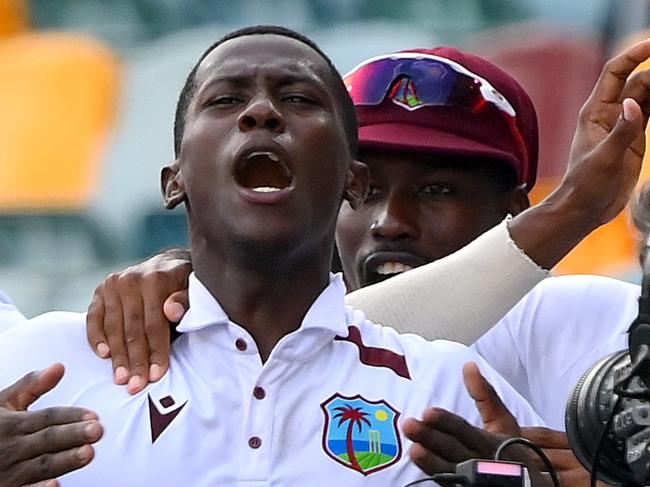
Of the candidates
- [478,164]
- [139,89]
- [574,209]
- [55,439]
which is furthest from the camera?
[139,89]

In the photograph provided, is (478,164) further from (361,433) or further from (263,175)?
(361,433)

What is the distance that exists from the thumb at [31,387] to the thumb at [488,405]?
0.49 meters

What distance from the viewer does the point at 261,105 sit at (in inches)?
92.1

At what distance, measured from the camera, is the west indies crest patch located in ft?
7.25

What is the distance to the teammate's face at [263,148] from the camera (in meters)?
2.30

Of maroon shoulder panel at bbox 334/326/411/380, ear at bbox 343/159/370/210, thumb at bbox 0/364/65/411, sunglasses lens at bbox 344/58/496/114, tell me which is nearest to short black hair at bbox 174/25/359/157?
ear at bbox 343/159/370/210

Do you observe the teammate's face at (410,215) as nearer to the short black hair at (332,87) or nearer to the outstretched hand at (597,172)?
the outstretched hand at (597,172)

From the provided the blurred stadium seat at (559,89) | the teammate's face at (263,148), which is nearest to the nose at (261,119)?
the teammate's face at (263,148)

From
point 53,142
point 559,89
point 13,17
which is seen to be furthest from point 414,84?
point 13,17

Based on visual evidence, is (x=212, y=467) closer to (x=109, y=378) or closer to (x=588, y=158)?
(x=109, y=378)

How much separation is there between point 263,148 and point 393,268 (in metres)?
0.75

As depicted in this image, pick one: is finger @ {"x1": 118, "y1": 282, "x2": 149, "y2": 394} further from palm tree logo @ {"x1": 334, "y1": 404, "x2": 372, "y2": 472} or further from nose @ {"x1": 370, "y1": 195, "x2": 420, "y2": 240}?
nose @ {"x1": 370, "y1": 195, "x2": 420, "y2": 240}

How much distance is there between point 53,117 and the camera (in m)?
8.04

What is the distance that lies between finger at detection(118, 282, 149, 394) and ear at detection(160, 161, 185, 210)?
0.12m
